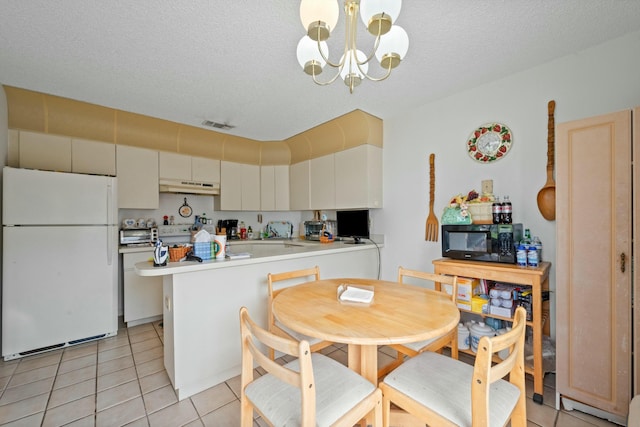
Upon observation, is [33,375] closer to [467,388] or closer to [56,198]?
[56,198]

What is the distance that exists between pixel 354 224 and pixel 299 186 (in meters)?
1.13

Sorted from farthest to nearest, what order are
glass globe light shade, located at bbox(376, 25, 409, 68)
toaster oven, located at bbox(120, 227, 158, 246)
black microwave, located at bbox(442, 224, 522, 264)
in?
toaster oven, located at bbox(120, 227, 158, 246)
black microwave, located at bbox(442, 224, 522, 264)
glass globe light shade, located at bbox(376, 25, 409, 68)

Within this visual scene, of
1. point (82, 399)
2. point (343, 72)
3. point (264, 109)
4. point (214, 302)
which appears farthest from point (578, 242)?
point (82, 399)

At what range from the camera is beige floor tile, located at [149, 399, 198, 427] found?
1.53m

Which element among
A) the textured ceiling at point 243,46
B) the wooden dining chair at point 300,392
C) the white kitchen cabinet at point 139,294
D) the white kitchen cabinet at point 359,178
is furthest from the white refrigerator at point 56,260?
the white kitchen cabinet at point 359,178

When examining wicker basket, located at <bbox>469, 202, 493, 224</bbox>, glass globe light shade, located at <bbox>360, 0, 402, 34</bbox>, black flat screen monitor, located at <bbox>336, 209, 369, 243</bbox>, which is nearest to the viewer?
glass globe light shade, located at <bbox>360, 0, 402, 34</bbox>

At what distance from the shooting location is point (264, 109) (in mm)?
2904

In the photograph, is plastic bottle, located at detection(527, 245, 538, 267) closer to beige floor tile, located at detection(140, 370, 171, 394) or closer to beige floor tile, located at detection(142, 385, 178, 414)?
beige floor tile, located at detection(142, 385, 178, 414)

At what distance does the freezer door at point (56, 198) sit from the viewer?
2199 mm

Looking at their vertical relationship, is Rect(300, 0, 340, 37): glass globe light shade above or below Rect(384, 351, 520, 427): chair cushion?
above

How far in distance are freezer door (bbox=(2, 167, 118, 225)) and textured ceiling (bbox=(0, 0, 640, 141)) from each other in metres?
0.82

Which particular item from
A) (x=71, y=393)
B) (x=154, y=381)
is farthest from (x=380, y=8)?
(x=71, y=393)

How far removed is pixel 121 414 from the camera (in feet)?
5.23

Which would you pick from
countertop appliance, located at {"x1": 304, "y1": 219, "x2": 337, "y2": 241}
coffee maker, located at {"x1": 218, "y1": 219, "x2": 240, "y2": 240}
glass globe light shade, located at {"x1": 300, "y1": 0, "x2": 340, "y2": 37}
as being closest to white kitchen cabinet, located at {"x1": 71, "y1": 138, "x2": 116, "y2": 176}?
coffee maker, located at {"x1": 218, "y1": 219, "x2": 240, "y2": 240}
